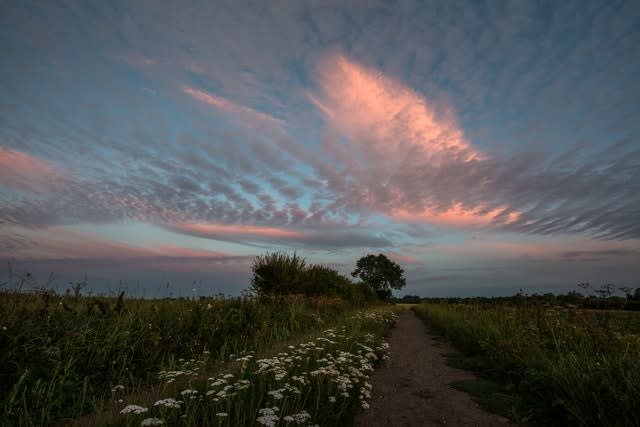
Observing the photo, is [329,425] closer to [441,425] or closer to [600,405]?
[441,425]

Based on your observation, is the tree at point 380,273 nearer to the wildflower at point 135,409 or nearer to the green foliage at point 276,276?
the green foliage at point 276,276

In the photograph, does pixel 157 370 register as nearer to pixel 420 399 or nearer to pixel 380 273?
pixel 420 399

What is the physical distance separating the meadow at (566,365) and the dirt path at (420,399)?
0.56 meters

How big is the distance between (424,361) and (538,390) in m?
3.09

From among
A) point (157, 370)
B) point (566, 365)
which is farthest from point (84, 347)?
point (566, 365)

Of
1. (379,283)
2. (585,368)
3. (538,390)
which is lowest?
(538,390)

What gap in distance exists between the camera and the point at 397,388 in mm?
5445

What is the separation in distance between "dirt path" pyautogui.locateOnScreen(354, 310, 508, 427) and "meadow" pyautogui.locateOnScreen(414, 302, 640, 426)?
560 mm

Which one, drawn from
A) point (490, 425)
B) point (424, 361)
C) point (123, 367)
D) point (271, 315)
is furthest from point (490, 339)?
point (123, 367)

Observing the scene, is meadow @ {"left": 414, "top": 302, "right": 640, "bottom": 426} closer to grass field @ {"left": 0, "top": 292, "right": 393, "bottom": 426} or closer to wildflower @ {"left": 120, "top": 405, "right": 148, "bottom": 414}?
grass field @ {"left": 0, "top": 292, "right": 393, "bottom": 426}

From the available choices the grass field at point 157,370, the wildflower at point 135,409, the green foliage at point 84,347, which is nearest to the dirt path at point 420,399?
the grass field at point 157,370

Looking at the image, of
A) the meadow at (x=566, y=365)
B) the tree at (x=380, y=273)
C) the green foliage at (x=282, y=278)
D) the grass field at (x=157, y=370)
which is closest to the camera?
the grass field at (x=157, y=370)

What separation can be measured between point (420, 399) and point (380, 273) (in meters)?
64.7

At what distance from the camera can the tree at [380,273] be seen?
67188mm
